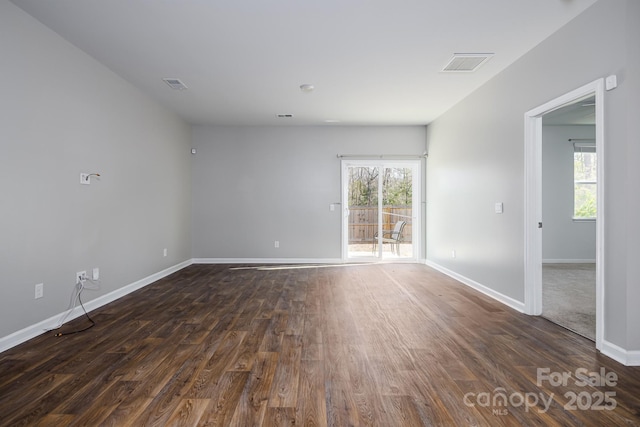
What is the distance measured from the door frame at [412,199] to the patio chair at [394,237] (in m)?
0.15

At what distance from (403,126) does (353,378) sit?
530 cm

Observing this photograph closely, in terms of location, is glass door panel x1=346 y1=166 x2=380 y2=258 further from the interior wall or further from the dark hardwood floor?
the interior wall

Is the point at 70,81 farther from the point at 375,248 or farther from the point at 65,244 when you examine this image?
the point at 375,248

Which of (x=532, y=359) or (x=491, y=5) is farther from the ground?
(x=491, y=5)

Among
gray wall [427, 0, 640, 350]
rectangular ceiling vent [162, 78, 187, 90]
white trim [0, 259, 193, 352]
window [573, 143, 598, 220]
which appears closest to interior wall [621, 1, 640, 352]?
gray wall [427, 0, 640, 350]

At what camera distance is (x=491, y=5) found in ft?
8.45

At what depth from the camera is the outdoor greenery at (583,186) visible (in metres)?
6.36

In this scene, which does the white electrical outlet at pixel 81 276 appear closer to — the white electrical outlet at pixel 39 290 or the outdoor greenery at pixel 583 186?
the white electrical outlet at pixel 39 290

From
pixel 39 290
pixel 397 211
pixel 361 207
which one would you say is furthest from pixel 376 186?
pixel 39 290

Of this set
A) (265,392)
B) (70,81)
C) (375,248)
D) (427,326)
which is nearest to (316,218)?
(375,248)

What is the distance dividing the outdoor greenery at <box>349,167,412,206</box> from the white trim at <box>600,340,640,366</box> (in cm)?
434

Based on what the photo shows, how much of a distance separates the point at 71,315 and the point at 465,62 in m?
4.72

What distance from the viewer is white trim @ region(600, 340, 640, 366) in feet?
7.34

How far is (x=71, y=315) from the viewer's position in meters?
3.17
